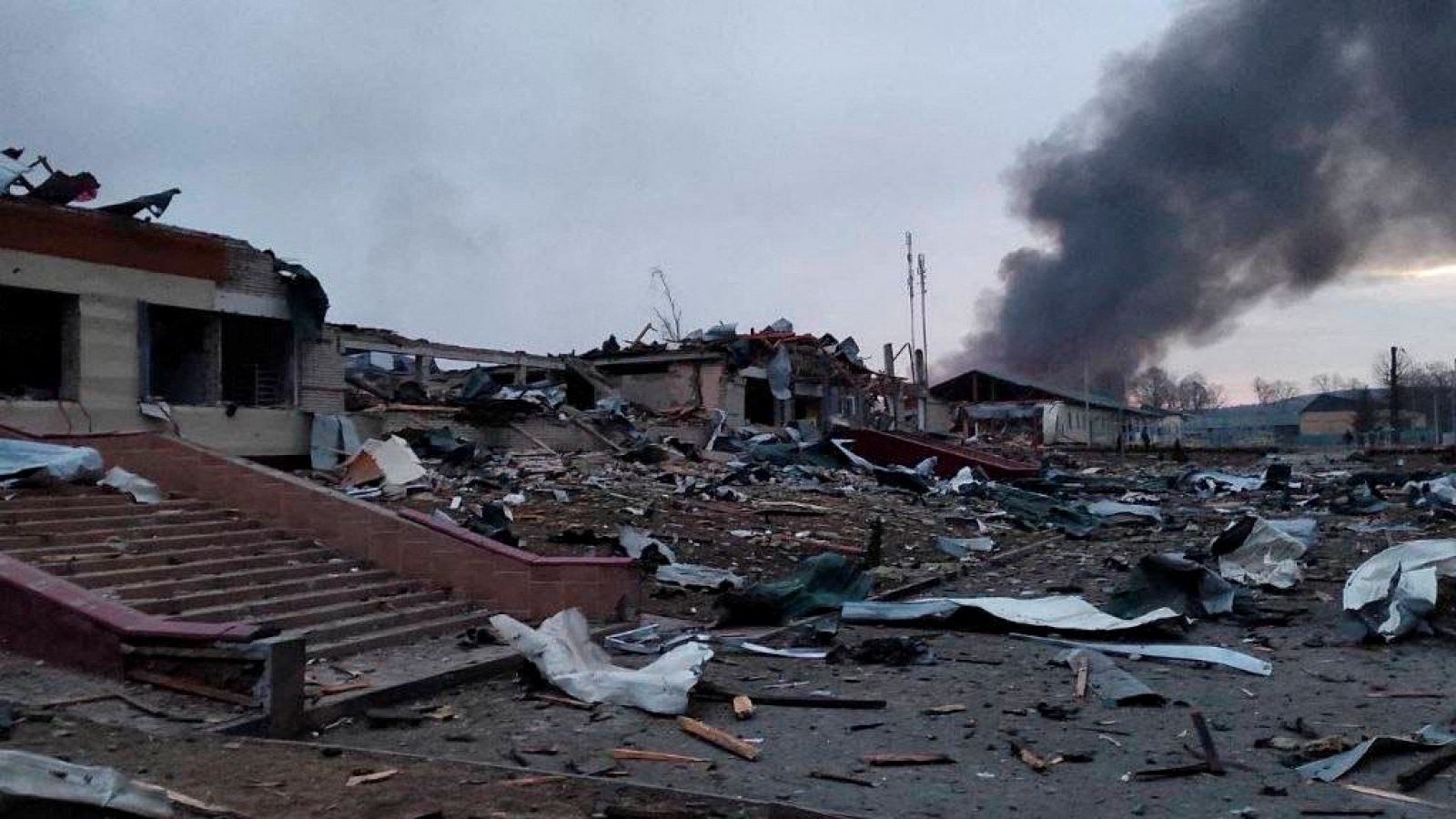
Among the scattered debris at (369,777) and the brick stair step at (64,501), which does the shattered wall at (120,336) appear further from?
the scattered debris at (369,777)

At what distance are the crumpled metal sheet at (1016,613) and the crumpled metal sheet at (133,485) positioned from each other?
6.81 metres

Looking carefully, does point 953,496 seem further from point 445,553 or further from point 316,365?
point 445,553

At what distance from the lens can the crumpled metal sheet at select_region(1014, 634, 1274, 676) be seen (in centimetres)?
853

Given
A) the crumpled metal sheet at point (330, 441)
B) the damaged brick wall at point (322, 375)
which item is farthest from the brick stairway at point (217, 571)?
the damaged brick wall at point (322, 375)

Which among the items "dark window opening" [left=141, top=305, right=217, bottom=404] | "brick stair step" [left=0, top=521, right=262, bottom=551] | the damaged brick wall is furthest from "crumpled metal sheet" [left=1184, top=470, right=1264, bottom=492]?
"brick stair step" [left=0, top=521, right=262, bottom=551]

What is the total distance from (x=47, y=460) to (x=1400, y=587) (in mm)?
12155

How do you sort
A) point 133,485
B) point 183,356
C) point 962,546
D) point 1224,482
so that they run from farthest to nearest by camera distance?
point 1224,482 < point 183,356 < point 962,546 < point 133,485

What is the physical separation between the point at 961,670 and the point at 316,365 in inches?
593

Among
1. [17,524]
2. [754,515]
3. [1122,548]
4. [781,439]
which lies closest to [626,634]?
[17,524]

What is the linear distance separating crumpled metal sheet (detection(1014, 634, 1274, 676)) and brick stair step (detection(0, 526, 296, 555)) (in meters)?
7.22

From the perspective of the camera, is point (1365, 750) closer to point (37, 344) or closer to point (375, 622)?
point (375, 622)

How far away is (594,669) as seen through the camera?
302 inches

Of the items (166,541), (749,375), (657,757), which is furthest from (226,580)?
(749,375)

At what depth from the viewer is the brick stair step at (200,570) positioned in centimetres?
841
